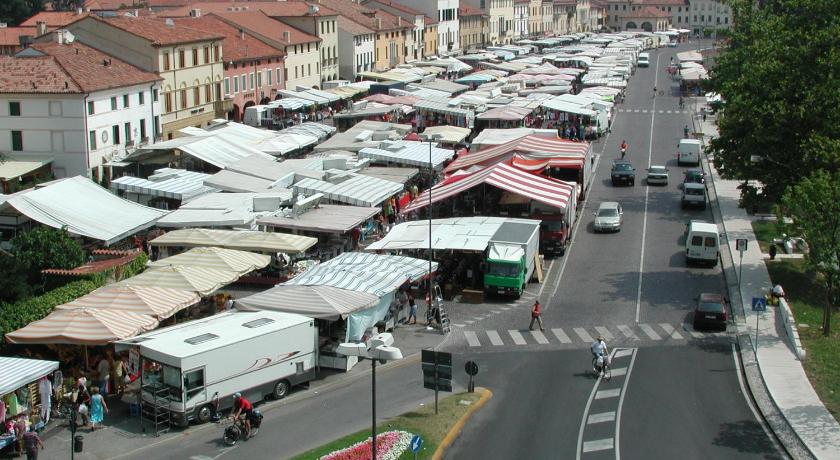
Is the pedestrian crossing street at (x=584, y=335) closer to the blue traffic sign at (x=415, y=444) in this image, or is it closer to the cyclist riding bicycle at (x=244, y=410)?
the cyclist riding bicycle at (x=244, y=410)

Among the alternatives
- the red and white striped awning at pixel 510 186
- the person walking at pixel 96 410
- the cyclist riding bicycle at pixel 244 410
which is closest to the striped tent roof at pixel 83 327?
the person walking at pixel 96 410

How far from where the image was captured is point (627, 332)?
35.8m

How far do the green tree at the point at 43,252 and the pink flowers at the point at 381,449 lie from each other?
17345 millimetres

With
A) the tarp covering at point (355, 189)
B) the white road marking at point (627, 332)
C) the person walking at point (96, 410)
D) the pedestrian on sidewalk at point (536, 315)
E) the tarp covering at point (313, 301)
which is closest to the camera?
the person walking at point (96, 410)

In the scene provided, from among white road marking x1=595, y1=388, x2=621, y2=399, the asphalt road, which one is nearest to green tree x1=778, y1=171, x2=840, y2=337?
the asphalt road

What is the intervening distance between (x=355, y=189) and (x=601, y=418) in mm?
23118

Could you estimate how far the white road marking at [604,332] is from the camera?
35219 mm

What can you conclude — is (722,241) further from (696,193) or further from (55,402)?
(55,402)

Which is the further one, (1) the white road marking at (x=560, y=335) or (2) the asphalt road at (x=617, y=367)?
(1) the white road marking at (x=560, y=335)

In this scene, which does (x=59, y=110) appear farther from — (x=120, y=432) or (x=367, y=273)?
(x=120, y=432)

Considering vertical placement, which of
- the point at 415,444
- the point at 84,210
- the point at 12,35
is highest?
the point at 12,35

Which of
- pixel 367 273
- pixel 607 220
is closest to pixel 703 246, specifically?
pixel 607 220

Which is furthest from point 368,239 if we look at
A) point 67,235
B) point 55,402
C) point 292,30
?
point 292,30

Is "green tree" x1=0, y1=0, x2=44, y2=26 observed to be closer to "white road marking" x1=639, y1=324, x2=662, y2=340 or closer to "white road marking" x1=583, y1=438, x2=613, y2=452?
"white road marking" x1=639, y1=324, x2=662, y2=340
